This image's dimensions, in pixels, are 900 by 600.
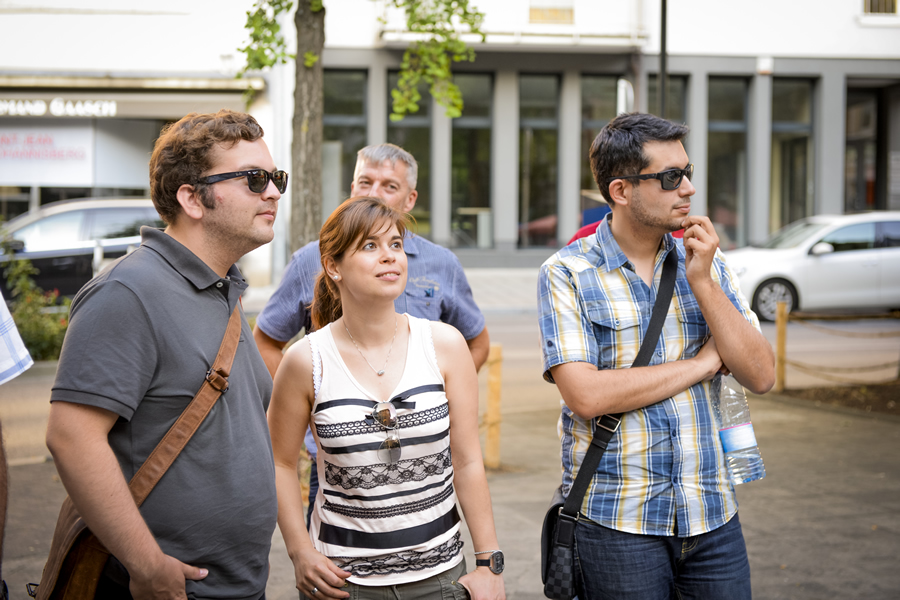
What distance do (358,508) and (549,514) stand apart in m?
0.66

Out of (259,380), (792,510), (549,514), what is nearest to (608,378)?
(549,514)

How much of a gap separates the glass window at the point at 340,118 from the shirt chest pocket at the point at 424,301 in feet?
64.8

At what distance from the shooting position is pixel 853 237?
15.6 metres

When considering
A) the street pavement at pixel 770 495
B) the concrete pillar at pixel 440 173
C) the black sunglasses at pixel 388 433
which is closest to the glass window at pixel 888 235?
the street pavement at pixel 770 495

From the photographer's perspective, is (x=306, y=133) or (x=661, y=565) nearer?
(x=661, y=565)

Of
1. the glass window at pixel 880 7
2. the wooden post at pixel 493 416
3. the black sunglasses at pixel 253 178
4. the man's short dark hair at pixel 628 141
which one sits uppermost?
the glass window at pixel 880 7

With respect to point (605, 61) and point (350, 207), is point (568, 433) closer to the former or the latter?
point (350, 207)

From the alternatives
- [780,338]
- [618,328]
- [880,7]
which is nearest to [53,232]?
[780,338]

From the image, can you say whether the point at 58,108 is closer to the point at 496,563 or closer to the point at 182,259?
the point at 182,259

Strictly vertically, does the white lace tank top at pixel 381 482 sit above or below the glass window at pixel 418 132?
below

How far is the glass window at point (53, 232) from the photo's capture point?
14258 mm

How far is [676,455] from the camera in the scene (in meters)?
2.62

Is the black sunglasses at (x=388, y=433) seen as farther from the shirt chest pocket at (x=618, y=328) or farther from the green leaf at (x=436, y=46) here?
the green leaf at (x=436, y=46)

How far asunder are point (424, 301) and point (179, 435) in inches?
65.2
